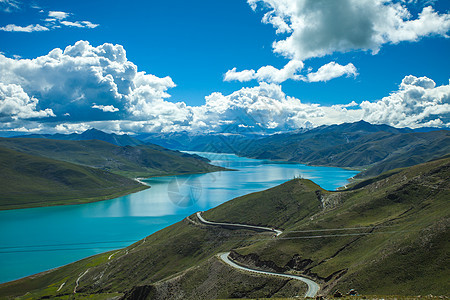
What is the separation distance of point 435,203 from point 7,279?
115 m

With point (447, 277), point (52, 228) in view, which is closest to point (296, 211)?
point (447, 277)

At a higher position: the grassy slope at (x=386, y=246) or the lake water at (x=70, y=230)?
the grassy slope at (x=386, y=246)

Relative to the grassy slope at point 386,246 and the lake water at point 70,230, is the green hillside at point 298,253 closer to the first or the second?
the grassy slope at point 386,246

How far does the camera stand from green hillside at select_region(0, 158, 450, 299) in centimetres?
4453

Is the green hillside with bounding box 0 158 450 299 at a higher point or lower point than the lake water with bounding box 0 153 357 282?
higher

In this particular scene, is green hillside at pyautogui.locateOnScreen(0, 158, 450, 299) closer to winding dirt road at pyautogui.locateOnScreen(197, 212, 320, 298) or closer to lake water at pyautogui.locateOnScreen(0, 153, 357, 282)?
winding dirt road at pyautogui.locateOnScreen(197, 212, 320, 298)

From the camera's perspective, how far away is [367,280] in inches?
1684

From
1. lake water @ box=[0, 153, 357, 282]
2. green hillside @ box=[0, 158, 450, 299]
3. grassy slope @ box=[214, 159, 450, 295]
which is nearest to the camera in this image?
grassy slope @ box=[214, 159, 450, 295]

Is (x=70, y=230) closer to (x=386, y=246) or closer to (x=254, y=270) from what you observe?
(x=254, y=270)

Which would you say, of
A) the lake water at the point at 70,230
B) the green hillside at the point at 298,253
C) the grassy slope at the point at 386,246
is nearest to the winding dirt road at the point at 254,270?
the green hillside at the point at 298,253

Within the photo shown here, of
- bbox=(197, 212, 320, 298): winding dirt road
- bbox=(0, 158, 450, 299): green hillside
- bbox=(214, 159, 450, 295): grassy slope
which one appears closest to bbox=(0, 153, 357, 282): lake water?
bbox=(0, 158, 450, 299): green hillside

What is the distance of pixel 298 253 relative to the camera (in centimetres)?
6166

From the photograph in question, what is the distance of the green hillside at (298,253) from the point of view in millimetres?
44531

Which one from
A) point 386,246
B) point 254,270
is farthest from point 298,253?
point 386,246
